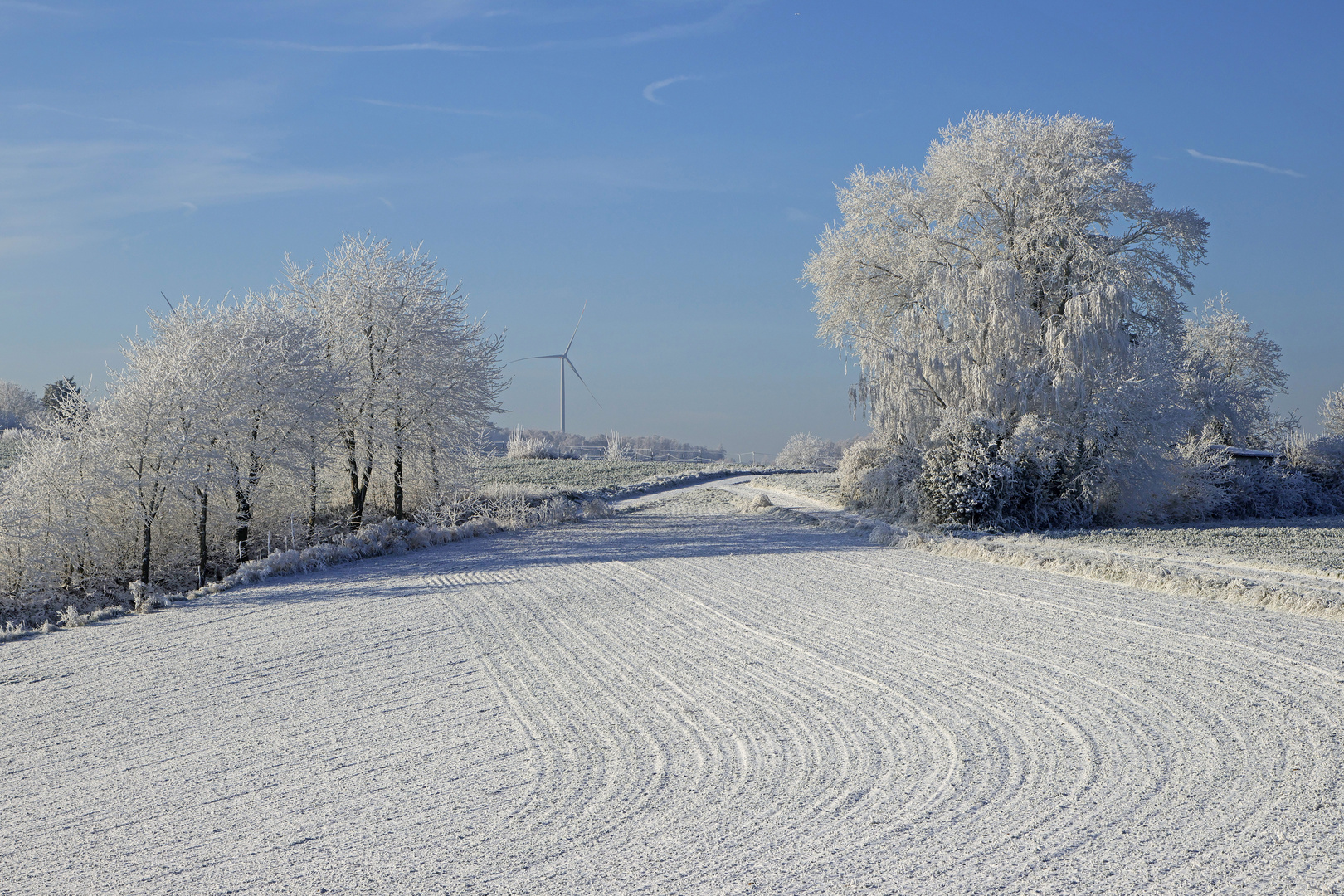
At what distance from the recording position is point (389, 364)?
2809 cm

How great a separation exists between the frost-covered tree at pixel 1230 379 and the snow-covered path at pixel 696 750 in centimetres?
1830

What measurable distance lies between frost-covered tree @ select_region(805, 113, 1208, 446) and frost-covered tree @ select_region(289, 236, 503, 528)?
41.2 ft

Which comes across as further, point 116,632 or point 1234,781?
point 116,632

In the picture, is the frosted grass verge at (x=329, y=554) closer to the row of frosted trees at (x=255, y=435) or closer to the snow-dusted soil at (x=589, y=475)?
the row of frosted trees at (x=255, y=435)

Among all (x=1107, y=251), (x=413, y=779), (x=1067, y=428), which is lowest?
(x=413, y=779)

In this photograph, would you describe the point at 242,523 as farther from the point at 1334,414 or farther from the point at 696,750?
the point at 1334,414

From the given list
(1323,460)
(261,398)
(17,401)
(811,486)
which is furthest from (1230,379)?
(17,401)

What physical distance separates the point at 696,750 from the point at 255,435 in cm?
2087

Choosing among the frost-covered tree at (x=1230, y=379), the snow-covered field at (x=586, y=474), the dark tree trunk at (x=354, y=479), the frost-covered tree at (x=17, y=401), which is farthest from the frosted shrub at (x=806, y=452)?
the frost-covered tree at (x=17, y=401)

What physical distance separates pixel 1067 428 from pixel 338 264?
22.8 metres

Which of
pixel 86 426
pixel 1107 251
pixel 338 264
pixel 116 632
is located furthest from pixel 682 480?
pixel 116 632

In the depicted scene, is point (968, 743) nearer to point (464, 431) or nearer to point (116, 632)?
point (116, 632)

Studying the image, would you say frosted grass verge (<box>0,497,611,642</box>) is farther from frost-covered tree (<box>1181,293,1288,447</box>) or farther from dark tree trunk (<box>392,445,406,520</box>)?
frost-covered tree (<box>1181,293,1288,447</box>)

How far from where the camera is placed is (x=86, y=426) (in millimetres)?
22078
